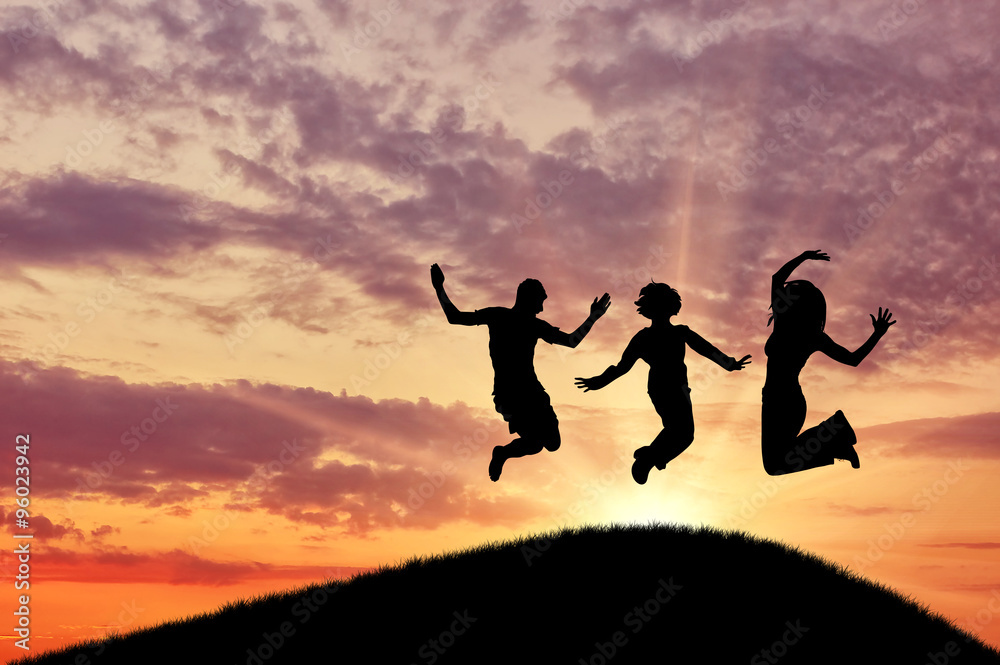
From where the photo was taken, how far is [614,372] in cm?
1520

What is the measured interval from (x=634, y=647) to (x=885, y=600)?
18.7 feet

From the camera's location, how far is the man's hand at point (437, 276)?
1514cm

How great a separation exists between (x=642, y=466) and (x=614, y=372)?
164cm

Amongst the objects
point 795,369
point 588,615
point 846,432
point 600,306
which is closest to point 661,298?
point 600,306

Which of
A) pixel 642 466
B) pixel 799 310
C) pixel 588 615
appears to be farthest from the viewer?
pixel 642 466

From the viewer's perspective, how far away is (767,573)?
15805 millimetres

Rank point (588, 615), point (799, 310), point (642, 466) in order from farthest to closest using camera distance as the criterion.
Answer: point (642, 466) < point (799, 310) < point (588, 615)

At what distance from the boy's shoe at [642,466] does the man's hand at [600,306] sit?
241cm

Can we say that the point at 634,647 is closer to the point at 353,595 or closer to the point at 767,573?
the point at 767,573

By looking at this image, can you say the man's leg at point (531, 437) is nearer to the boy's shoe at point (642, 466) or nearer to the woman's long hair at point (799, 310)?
the boy's shoe at point (642, 466)

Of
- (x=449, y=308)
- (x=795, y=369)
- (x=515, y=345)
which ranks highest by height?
(x=449, y=308)

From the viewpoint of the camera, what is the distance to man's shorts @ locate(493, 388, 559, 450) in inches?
582

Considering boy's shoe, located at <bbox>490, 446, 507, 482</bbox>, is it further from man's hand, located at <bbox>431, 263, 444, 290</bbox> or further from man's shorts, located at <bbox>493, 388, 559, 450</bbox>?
man's hand, located at <bbox>431, 263, 444, 290</bbox>

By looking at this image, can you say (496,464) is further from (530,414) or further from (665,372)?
(665,372)
